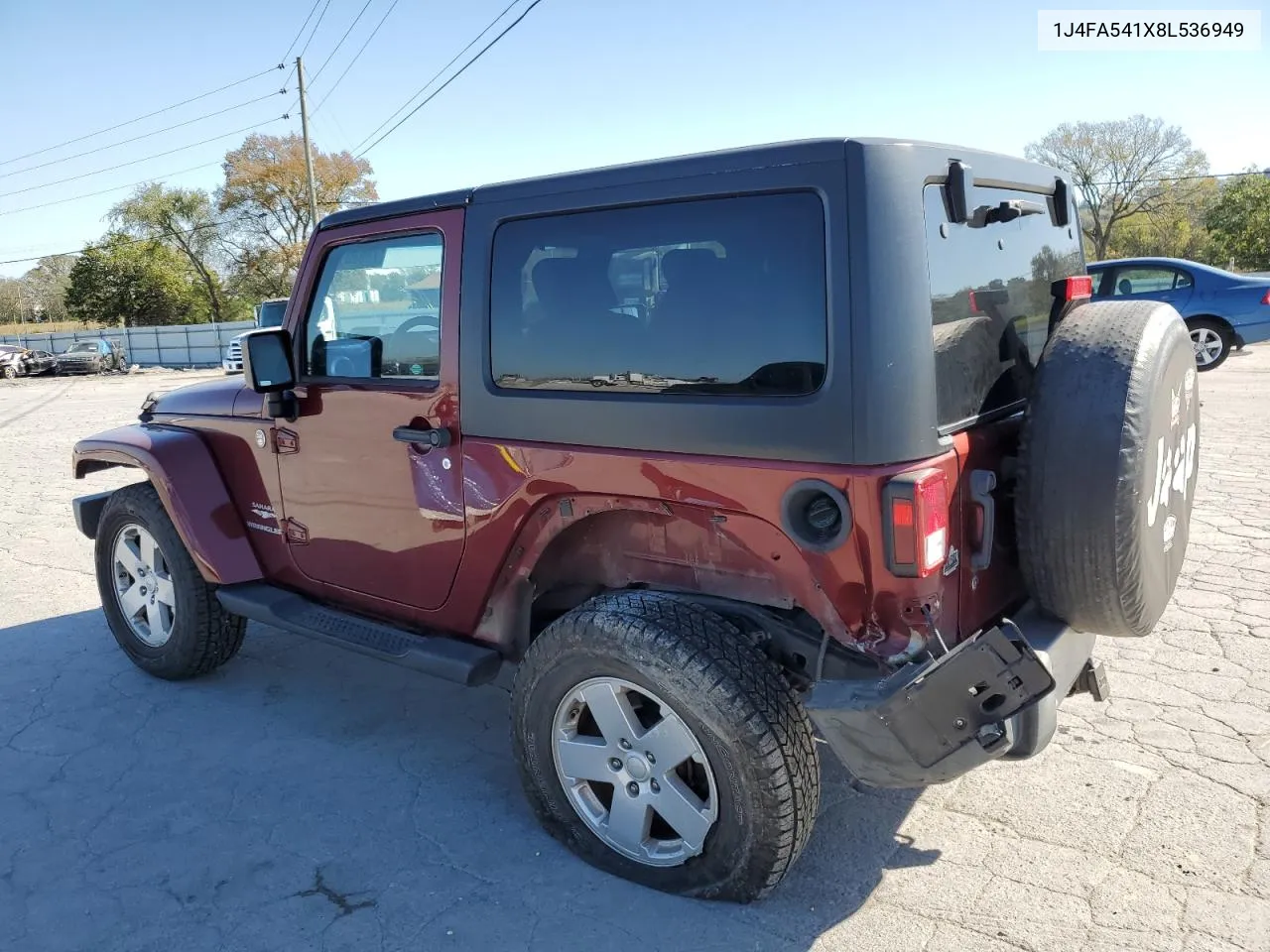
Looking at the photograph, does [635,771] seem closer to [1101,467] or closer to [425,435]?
[425,435]

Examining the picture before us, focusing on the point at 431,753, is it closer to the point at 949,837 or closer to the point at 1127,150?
the point at 949,837

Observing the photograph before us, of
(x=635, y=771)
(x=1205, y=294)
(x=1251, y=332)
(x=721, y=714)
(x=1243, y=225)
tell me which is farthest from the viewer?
(x=1243, y=225)

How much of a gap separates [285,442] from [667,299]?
189 cm

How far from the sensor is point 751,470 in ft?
7.86

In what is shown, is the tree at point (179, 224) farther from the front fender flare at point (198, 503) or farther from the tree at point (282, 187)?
the front fender flare at point (198, 503)

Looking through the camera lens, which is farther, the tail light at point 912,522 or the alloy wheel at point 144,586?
the alloy wheel at point 144,586

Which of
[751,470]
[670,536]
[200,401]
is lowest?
[670,536]

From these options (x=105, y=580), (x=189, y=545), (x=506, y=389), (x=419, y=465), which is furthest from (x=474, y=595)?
(x=105, y=580)

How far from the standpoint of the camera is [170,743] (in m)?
3.79

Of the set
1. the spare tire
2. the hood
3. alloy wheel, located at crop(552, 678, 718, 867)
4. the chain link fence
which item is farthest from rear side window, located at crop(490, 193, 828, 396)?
the chain link fence

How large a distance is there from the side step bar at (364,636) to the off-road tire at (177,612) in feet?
0.98

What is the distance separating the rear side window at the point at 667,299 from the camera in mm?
2354

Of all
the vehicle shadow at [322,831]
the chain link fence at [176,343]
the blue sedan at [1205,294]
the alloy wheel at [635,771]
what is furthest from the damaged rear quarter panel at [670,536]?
the chain link fence at [176,343]

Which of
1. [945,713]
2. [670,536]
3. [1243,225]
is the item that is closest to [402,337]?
[670,536]
